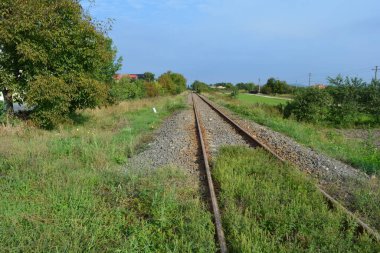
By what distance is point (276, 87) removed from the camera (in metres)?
106

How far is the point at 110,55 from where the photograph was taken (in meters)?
16.6

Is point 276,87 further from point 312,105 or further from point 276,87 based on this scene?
point 312,105

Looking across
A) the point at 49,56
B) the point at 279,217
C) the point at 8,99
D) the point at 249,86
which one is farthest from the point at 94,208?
the point at 249,86

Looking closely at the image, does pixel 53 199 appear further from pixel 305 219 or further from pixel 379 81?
pixel 379 81

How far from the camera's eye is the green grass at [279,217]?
4387 mm

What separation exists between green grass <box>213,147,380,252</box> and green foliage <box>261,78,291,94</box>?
3883 inches

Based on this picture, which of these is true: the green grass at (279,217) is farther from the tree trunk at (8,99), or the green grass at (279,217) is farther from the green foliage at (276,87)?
the green foliage at (276,87)

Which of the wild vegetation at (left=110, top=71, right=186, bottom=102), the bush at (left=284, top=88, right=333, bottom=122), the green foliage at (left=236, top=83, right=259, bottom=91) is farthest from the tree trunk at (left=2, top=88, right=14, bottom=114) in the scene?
the green foliage at (left=236, top=83, right=259, bottom=91)

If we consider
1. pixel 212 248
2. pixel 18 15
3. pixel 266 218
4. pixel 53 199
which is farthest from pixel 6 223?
pixel 18 15

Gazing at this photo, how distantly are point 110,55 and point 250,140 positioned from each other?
8074mm

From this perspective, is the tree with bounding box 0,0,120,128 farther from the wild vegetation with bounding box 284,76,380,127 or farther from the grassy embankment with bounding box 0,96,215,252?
the wild vegetation with bounding box 284,76,380,127

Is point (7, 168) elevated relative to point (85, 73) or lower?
lower

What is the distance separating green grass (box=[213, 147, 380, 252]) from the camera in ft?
14.4

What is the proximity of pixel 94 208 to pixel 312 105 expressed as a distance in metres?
24.1
